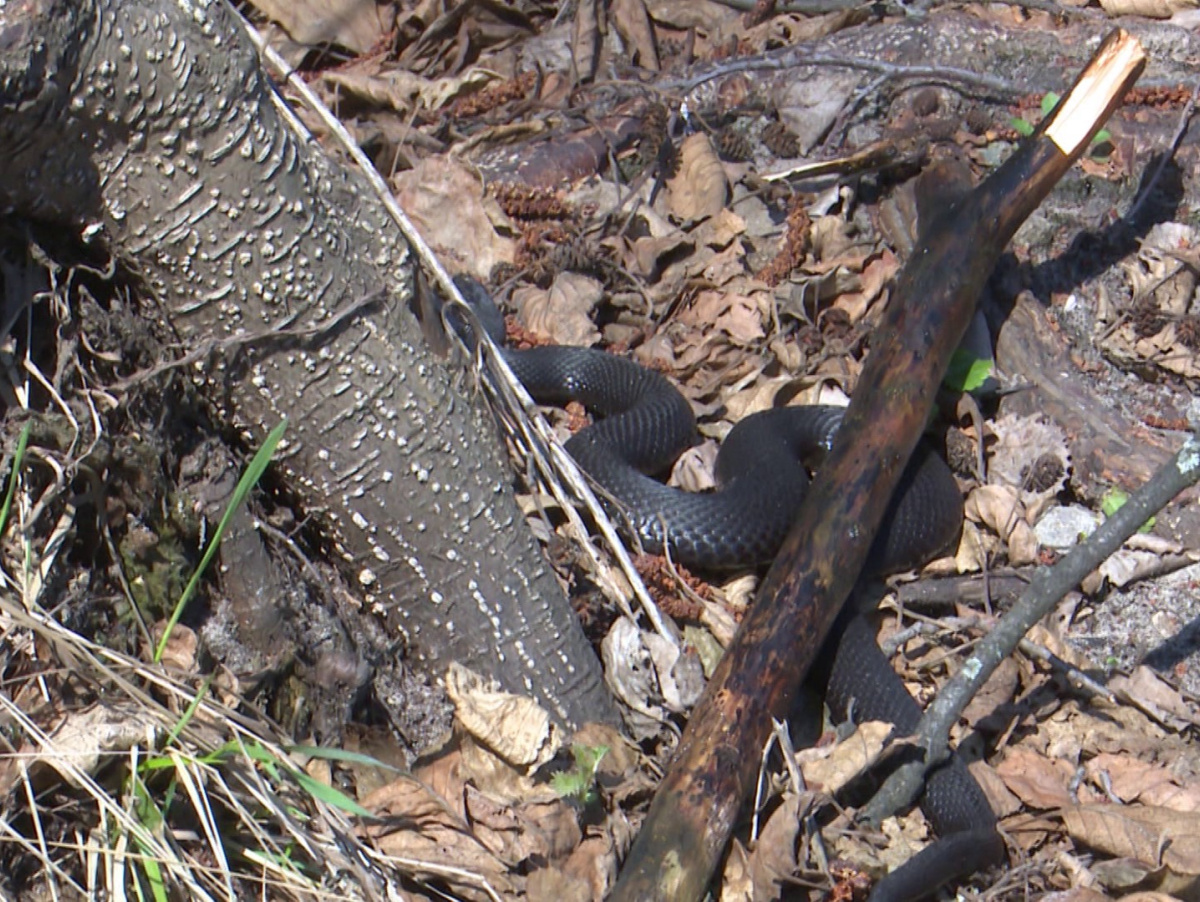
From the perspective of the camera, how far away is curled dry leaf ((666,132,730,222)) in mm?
4910

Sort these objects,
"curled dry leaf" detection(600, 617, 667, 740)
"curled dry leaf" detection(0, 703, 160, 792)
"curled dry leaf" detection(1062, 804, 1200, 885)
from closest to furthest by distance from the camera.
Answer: "curled dry leaf" detection(0, 703, 160, 792), "curled dry leaf" detection(1062, 804, 1200, 885), "curled dry leaf" detection(600, 617, 667, 740)

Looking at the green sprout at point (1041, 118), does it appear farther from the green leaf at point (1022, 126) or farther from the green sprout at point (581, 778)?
the green sprout at point (581, 778)

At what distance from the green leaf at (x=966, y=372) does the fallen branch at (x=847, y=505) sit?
26.5 inches

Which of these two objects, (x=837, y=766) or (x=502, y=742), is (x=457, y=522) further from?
(x=837, y=766)

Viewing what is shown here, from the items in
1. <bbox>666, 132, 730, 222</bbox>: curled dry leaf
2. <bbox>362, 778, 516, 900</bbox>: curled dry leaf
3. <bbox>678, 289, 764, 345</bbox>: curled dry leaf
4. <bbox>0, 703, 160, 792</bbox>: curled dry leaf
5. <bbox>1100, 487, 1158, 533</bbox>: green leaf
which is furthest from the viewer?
<bbox>666, 132, 730, 222</bbox>: curled dry leaf

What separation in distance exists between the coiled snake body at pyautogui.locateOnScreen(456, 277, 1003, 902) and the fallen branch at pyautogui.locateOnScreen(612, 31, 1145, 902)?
43cm

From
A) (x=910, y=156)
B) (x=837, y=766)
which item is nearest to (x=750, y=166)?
(x=910, y=156)

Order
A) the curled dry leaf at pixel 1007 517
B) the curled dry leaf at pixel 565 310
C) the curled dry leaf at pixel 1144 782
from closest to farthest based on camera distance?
the curled dry leaf at pixel 1144 782 → the curled dry leaf at pixel 1007 517 → the curled dry leaf at pixel 565 310

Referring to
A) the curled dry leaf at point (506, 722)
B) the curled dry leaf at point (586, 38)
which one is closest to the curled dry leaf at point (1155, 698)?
the curled dry leaf at point (506, 722)

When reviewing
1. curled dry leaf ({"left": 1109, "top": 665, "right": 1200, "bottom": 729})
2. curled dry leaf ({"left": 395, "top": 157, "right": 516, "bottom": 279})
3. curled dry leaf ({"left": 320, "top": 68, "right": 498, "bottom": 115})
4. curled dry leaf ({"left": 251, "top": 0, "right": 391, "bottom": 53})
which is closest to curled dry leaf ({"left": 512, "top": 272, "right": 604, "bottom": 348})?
curled dry leaf ({"left": 395, "top": 157, "right": 516, "bottom": 279})

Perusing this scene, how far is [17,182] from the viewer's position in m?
1.86

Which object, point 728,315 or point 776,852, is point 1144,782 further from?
point 728,315

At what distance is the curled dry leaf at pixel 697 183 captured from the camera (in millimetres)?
4910

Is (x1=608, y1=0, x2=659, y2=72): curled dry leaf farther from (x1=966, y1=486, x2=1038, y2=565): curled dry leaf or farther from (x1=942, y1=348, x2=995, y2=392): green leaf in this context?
(x1=966, y1=486, x2=1038, y2=565): curled dry leaf
